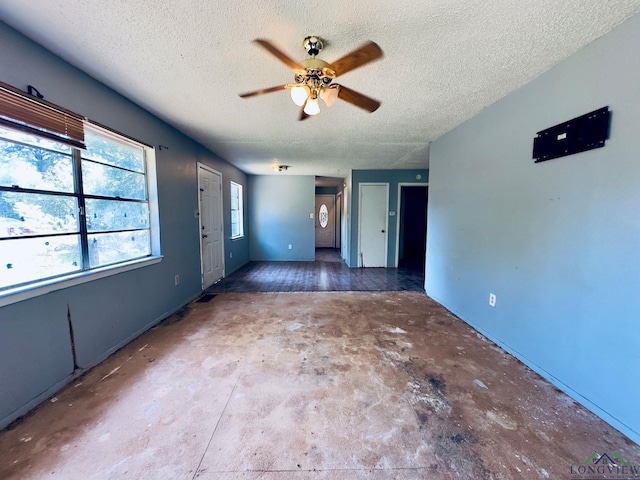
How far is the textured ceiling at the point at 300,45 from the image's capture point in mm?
1355

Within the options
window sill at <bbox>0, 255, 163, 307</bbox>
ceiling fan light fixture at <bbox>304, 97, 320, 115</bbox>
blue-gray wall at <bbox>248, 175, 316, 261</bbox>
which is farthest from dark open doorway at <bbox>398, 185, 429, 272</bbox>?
window sill at <bbox>0, 255, 163, 307</bbox>

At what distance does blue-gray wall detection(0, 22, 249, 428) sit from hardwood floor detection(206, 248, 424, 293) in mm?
1206

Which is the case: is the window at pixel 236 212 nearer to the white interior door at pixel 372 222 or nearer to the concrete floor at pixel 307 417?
the white interior door at pixel 372 222

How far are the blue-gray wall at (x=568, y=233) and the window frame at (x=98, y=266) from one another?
141 inches

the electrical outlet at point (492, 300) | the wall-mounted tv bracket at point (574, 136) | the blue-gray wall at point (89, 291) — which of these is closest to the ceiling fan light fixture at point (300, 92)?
the blue-gray wall at point (89, 291)

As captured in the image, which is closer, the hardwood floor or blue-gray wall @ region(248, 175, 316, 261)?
the hardwood floor

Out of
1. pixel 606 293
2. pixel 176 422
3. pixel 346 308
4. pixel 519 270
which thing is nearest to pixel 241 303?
pixel 346 308

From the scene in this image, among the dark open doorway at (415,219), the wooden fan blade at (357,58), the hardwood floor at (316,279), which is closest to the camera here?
the wooden fan blade at (357,58)

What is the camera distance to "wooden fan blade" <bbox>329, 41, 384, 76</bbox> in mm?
1461

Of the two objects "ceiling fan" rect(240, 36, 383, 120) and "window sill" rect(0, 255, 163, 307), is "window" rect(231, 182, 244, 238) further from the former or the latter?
"ceiling fan" rect(240, 36, 383, 120)

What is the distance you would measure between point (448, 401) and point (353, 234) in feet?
15.0

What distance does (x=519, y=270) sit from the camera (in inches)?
87.2

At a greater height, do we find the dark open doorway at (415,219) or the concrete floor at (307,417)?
the dark open doorway at (415,219)

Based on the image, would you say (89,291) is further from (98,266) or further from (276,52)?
(276,52)
